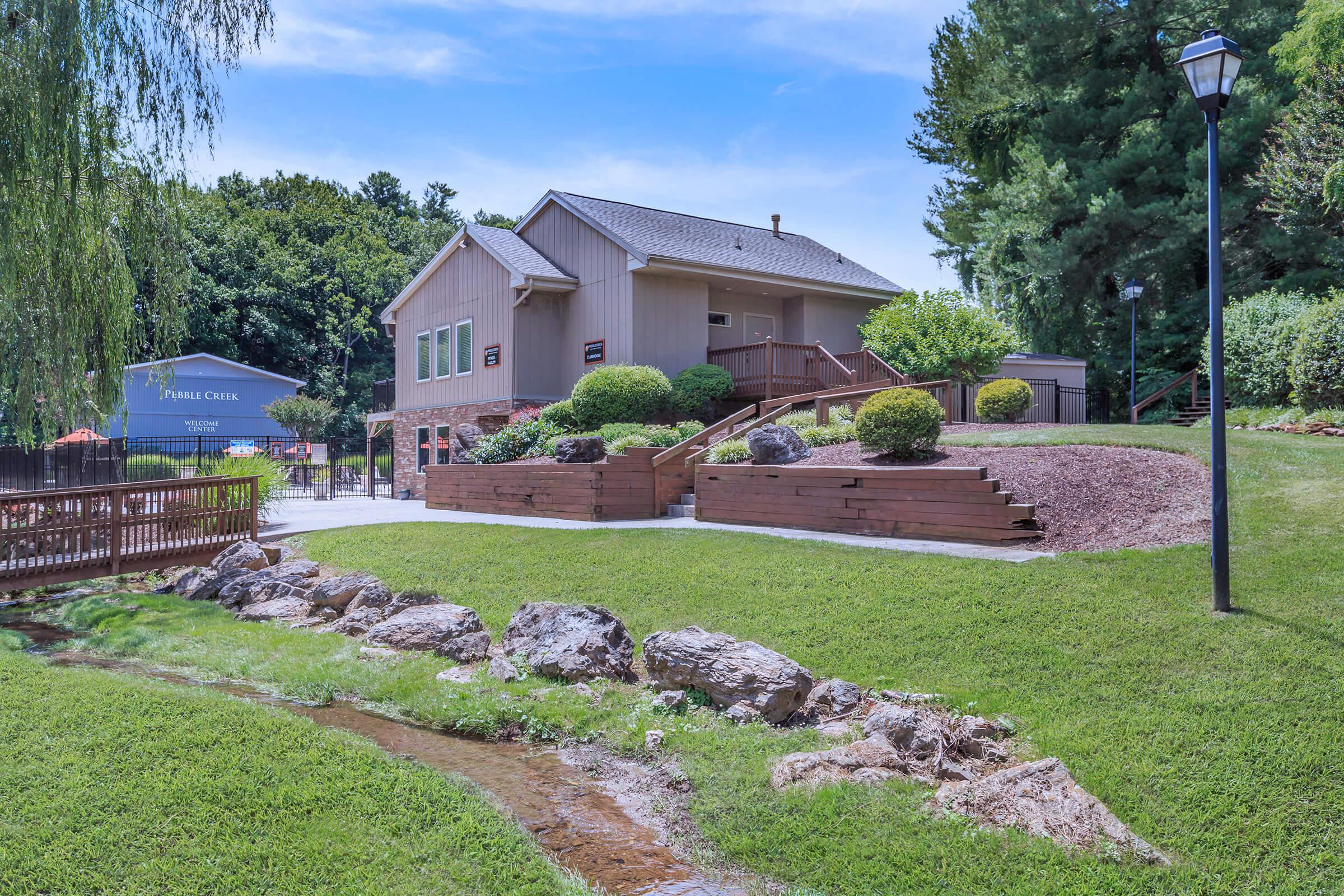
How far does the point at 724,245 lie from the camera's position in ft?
69.9

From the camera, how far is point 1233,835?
3.77 meters

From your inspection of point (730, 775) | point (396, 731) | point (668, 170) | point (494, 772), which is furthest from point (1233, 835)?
point (668, 170)

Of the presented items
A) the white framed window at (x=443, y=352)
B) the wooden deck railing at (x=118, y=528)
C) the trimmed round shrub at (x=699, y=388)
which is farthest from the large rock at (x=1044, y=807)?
the white framed window at (x=443, y=352)

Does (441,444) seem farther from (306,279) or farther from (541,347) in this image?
(306,279)

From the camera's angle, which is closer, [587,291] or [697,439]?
[697,439]

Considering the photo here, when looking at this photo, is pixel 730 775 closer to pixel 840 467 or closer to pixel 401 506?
pixel 840 467

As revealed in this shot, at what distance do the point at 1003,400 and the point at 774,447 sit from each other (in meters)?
5.99

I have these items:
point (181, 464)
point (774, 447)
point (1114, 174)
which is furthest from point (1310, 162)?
point (181, 464)

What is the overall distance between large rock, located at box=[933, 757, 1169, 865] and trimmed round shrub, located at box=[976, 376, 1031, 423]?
38.2ft

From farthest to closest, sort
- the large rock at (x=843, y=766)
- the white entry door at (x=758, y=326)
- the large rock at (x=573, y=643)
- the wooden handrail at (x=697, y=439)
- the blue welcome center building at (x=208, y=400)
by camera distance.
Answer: the blue welcome center building at (x=208, y=400)
the white entry door at (x=758, y=326)
the wooden handrail at (x=697, y=439)
the large rock at (x=573, y=643)
the large rock at (x=843, y=766)

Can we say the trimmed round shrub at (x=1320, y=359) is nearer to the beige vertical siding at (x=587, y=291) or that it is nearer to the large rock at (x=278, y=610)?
the beige vertical siding at (x=587, y=291)

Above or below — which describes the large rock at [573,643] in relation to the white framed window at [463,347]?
below

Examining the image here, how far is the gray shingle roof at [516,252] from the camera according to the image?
19.8 m

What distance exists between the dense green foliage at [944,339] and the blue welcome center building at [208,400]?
1074 inches
